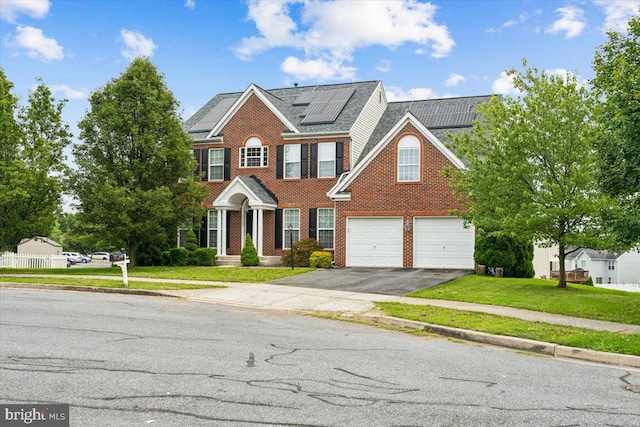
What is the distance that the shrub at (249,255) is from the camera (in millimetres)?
27703

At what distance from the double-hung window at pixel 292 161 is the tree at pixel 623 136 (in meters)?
17.5

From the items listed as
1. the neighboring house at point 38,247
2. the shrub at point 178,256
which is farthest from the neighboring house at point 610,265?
the neighboring house at point 38,247

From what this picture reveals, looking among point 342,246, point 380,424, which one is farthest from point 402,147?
point 380,424

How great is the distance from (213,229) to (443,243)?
39.1ft

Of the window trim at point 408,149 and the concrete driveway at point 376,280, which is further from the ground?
the window trim at point 408,149

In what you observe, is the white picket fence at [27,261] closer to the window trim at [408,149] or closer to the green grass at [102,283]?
the green grass at [102,283]

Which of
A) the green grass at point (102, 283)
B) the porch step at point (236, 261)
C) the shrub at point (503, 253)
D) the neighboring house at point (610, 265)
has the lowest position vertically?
the neighboring house at point (610, 265)

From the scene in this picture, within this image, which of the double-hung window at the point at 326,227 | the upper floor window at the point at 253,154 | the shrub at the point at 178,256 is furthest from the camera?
the upper floor window at the point at 253,154

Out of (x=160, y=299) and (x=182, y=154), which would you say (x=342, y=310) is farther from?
(x=182, y=154)

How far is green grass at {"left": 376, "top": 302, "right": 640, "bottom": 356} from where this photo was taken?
9.49 meters

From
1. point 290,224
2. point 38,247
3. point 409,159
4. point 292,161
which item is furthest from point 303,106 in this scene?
point 38,247

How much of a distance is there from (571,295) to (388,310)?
628 cm

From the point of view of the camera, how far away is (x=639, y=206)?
12.4 meters

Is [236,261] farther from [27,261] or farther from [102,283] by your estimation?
[27,261]
